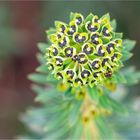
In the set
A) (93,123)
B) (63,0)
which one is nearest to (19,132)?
(63,0)

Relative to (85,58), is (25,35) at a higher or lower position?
higher

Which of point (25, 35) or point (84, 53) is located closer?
point (84, 53)

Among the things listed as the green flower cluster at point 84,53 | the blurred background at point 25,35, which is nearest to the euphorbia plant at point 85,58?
the green flower cluster at point 84,53

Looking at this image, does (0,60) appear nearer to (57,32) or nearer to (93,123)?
(93,123)

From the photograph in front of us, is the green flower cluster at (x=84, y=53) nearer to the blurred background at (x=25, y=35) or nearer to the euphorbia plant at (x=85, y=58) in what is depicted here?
the euphorbia plant at (x=85, y=58)

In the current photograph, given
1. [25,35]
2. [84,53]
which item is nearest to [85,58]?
[84,53]

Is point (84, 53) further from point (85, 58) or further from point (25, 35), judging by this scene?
point (25, 35)
